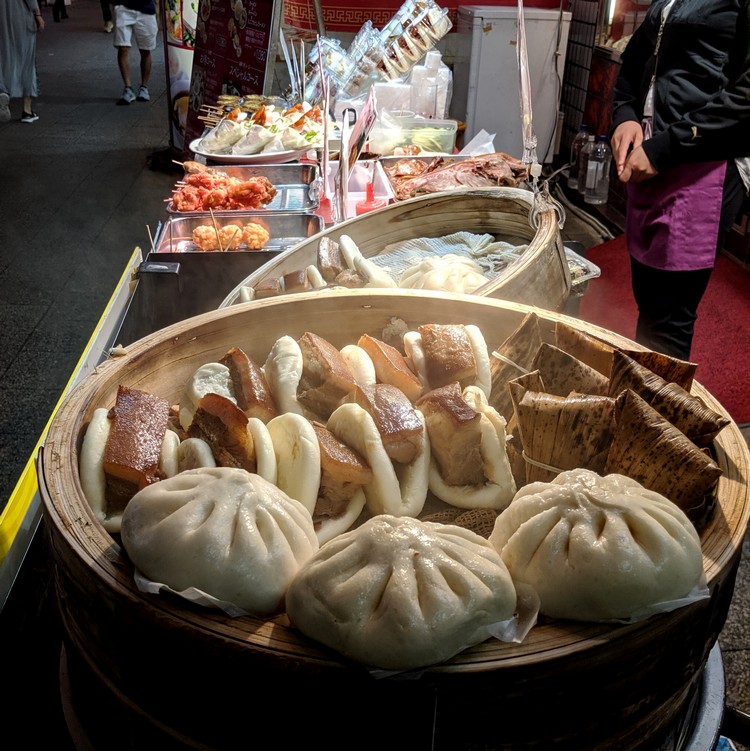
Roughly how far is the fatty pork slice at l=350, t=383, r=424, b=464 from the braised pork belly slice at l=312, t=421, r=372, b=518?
9 cm

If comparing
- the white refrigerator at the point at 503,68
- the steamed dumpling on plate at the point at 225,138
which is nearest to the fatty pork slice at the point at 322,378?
the steamed dumpling on plate at the point at 225,138

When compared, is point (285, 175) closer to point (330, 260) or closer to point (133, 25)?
point (330, 260)

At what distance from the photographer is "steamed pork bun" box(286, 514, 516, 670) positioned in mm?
1049

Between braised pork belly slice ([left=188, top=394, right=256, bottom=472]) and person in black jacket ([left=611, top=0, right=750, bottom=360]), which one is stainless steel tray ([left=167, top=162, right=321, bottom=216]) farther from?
braised pork belly slice ([left=188, top=394, right=256, bottom=472])

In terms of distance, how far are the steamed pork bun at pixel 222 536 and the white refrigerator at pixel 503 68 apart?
6858 millimetres

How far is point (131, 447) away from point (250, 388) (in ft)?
1.12

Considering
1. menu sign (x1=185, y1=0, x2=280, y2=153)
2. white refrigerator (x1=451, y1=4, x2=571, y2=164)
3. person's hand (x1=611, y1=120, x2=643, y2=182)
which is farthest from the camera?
white refrigerator (x1=451, y1=4, x2=571, y2=164)

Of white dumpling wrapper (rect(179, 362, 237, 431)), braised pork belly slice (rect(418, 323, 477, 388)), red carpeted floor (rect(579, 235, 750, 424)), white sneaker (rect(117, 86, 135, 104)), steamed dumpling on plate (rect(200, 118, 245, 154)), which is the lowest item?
red carpeted floor (rect(579, 235, 750, 424))

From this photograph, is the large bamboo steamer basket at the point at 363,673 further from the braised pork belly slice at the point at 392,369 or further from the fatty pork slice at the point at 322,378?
the braised pork belly slice at the point at 392,369

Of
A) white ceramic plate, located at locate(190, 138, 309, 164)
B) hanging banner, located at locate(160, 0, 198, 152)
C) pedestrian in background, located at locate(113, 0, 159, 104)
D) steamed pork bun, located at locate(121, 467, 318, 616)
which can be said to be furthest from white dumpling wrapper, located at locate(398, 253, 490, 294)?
pedestrian in background, located at locate(113, 0, 159, 104)

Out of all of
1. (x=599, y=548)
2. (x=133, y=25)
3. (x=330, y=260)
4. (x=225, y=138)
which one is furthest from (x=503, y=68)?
(x=599, y=548)

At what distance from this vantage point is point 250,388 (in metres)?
1.79

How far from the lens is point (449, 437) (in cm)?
165

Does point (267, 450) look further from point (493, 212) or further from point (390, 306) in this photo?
point (493, 212)
